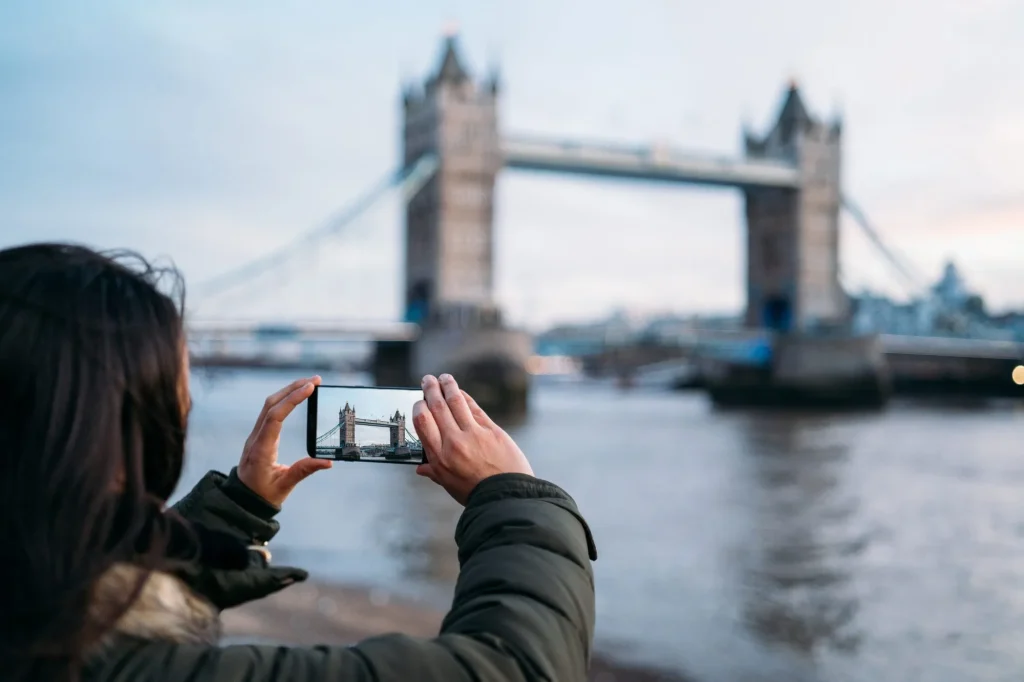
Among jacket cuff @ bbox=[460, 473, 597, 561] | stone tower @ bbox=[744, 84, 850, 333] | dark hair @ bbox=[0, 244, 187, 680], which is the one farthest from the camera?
stone tower @ bbox=[744, 84, 850, 333]

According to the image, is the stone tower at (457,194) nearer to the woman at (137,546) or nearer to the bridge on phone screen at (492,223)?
the bridge on phone screen at (492,223)

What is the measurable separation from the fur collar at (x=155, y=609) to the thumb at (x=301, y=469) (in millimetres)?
228

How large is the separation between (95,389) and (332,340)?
22.4 metres

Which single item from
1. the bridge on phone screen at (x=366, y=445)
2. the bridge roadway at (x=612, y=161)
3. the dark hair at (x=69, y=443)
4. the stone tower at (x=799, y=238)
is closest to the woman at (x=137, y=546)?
the dark hair at (x=69, y=443)

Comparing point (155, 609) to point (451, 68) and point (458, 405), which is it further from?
point (451, 68)

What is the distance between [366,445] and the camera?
83cm

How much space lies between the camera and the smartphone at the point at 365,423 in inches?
32.4

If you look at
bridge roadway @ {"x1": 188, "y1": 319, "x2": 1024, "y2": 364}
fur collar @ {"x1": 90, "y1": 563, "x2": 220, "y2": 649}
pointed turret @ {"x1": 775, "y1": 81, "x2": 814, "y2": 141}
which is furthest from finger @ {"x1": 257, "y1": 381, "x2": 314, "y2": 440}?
pointed turret @ {"x1": 775, "y1": 81, "x2": 814, "y2": 141}

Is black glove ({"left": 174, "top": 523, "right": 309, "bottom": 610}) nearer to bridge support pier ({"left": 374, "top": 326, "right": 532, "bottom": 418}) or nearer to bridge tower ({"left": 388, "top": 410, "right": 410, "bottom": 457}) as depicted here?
bridge tower ({"left": 388, "top": 410, "right": 410, "bottom": 457})

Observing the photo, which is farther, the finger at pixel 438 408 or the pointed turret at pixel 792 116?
the pointed turret at pixel 792 116

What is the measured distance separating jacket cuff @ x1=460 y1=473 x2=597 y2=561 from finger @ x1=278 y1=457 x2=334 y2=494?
19 centimetres

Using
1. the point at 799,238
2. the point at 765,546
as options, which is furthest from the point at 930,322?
the point at 765,546

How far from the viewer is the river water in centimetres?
496

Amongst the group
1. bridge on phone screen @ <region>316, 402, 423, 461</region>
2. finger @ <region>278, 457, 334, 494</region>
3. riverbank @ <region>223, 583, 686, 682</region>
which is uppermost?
bridge on phone screen @ <region>316, 402, 423, 461</region>
